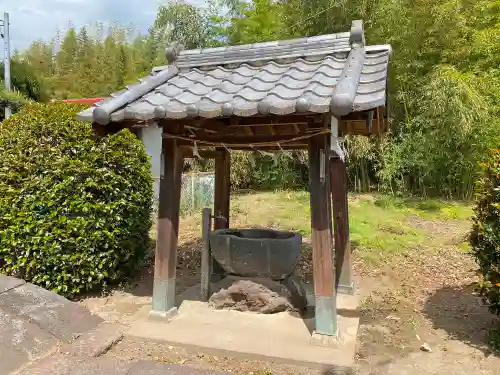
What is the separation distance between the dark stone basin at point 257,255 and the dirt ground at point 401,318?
886 mm

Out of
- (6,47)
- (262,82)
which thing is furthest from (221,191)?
(6,47)

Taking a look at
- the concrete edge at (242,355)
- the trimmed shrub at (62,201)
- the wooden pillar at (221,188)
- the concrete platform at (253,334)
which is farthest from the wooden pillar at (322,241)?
the trimmed shrub at (62,201)

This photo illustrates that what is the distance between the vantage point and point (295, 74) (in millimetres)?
3375

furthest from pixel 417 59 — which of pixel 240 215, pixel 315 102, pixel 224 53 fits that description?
pixel 315 102

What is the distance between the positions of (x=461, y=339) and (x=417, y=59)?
8499 mm

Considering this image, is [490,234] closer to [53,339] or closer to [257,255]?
[257,255]

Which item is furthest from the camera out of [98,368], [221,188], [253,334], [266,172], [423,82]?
[266,172]

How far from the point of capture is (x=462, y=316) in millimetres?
3871

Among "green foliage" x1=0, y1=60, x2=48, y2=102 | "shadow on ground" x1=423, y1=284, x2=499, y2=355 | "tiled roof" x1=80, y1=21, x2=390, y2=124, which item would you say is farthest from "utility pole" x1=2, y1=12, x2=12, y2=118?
"shadow on ground" x1=423, y1=284, x2=499, y2=355

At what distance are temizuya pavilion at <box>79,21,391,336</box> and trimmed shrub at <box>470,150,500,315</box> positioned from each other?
3.42 feet

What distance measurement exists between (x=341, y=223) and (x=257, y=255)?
1189 millimetres

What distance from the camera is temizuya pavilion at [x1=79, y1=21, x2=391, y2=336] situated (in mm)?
2957

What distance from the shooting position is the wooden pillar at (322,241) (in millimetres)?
3250

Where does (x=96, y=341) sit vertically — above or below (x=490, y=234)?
below
